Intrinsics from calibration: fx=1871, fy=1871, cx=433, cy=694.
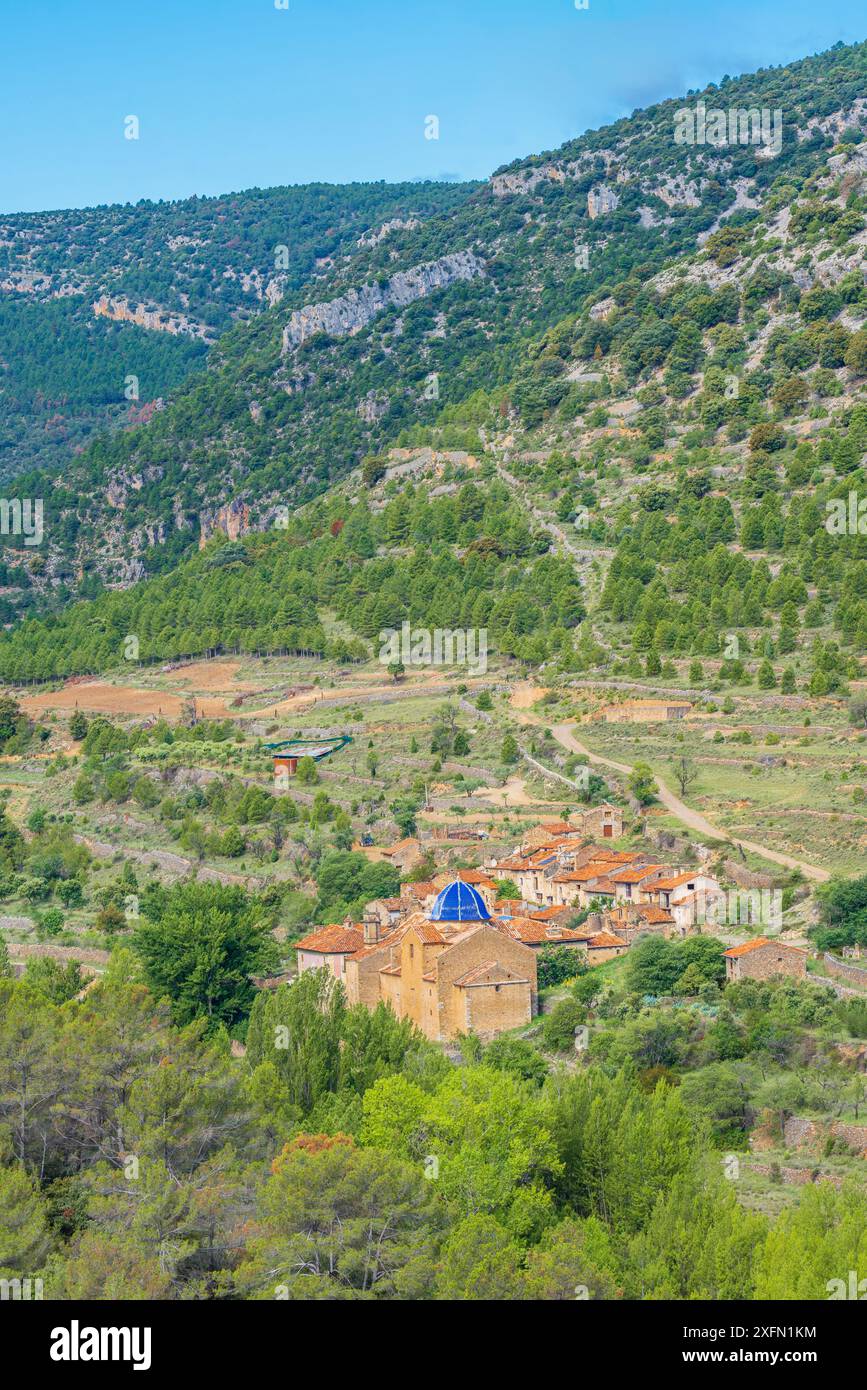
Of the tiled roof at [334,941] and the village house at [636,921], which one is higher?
the village house at [636,921]

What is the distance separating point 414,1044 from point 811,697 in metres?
28.5

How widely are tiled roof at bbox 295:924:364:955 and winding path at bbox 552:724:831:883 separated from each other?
11.1 meters

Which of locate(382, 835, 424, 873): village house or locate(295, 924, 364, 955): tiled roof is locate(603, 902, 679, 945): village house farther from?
locate(382, 835, 424, 873): village house

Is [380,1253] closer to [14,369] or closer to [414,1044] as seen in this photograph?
[414,1044]

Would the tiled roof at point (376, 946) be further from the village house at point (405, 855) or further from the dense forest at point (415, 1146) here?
the village house at point (405, 855)

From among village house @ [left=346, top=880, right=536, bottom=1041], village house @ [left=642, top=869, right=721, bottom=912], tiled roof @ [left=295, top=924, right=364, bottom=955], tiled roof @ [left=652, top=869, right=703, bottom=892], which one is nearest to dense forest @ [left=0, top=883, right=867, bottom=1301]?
village house @ [left=346, top=880, right=536, bottom=1041]

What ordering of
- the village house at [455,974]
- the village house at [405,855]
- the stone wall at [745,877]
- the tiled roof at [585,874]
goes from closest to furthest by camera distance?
the village house at [455,974] → the stone wall at [745,877] → the tiled roof at [585,874] → the village house at [405,855]

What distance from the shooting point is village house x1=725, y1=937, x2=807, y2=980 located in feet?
133

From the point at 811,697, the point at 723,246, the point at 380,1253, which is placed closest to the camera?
the point at 380,1253

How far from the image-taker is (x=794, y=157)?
12519 centimetres

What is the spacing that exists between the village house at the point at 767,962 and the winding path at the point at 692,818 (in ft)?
20.4

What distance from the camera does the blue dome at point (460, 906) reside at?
142ft

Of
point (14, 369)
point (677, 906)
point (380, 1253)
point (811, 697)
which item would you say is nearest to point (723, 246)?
point (811, 697)

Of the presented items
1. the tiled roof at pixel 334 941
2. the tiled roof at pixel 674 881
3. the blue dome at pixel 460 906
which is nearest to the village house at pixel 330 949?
the tiled roof at pixel 334 941
